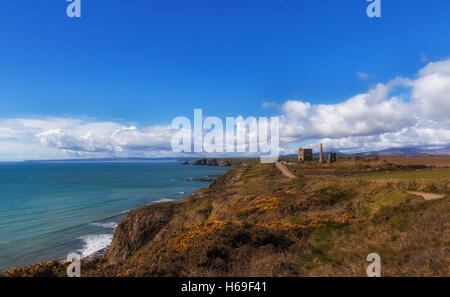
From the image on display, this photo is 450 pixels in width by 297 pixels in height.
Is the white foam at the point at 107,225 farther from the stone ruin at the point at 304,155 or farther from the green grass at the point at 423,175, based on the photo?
the stone ruin at the point at 304,155

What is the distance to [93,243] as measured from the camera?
2898 centimetres

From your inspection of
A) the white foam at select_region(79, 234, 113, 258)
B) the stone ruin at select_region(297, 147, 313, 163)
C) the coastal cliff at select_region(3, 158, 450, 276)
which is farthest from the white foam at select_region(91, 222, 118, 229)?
the stone ruin at select_region(297, 147, 313, 163)

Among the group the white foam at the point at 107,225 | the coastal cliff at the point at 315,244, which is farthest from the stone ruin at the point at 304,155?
the white foam at the point at 107,225

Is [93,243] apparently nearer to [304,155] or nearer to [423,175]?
[423,175]

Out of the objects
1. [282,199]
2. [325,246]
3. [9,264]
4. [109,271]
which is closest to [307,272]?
[325,246]

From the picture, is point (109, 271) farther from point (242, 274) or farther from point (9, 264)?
point (9, 264)

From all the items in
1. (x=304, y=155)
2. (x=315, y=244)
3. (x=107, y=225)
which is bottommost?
(x=107, y=225)

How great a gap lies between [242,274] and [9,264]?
1145 inches

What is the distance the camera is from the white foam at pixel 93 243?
26120 millimetres

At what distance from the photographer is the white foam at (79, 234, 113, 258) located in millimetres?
26120

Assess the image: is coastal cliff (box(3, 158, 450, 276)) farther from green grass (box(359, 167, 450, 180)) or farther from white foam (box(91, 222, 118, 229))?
white foam (box(91, 222, 118, 229))

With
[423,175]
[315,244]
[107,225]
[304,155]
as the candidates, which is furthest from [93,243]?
[304,155]

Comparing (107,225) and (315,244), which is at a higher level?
(315,244)

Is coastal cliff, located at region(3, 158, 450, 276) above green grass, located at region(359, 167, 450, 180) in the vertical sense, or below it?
below
